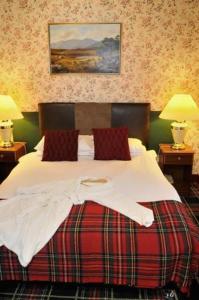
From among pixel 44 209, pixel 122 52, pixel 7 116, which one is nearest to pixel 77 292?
pixel 44 209

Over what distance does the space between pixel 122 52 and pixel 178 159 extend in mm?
1478

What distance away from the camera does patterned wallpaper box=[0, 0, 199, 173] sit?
11.2ft

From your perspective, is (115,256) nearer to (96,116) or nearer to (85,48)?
(96,116)

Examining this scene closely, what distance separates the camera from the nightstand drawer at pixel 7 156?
3.47 m

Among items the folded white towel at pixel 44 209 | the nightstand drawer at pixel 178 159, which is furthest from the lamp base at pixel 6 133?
the nightstand drawer at pixel 178 159

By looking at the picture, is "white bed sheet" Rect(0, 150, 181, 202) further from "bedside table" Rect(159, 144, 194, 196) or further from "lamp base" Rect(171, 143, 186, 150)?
"lamp base" Rect(171, 143, 186, 150)

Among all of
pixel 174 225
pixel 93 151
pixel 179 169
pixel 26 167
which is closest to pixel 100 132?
pixel 93 151

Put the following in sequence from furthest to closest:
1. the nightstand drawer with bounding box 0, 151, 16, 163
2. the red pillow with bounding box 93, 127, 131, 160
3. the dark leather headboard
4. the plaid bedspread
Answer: the dark leather headboard
the nightstand drawer with bounding box 0, 151, 16, 163
the red pillow with bounding box 93, 127, 131, 160
the plaid bedspread

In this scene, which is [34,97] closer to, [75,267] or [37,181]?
[37,181]

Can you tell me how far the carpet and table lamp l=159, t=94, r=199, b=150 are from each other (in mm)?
1835

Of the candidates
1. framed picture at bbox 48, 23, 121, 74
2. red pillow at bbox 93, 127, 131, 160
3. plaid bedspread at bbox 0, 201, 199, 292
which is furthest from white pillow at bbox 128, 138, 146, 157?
plaid bedspread at bbox 0, 201, 199, 292

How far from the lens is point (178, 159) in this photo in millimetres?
3441

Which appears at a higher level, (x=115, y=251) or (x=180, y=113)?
(x=180, y=113)

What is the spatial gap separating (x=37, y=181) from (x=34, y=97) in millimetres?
1510
